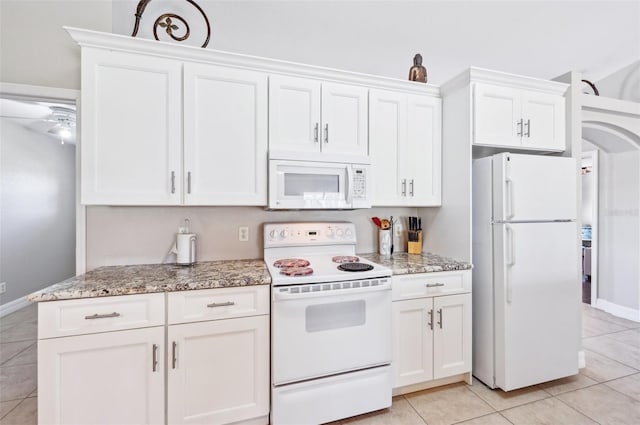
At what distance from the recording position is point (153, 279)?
174cm

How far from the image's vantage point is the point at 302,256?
2.37 metres

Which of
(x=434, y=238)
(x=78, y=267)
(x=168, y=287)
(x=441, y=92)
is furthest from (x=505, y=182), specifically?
(x=78, y=267)

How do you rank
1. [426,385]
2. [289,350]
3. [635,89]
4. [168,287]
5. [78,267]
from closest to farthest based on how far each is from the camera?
[168,287] → [289,350] → [78,267] → [426,385] → [635,89]

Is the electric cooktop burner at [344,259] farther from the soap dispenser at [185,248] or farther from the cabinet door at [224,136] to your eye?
the soap dispenser at [185,248]

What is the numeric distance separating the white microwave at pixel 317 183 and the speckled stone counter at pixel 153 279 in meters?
0.52

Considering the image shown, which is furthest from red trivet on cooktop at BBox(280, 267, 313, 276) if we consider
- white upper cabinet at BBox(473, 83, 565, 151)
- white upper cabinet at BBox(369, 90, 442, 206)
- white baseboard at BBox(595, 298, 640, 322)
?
white baseboard at BBox(595, 298, 640, 322)

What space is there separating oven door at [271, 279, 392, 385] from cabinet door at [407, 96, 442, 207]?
3.11 feet

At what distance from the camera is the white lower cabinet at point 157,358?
149 centimetres

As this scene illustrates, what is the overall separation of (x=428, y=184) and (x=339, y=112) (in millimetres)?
945

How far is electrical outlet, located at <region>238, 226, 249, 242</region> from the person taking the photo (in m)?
2.38

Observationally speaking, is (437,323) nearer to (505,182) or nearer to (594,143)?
(505,182)

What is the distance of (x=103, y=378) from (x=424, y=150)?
2.57 meters

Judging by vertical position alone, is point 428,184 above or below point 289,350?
above

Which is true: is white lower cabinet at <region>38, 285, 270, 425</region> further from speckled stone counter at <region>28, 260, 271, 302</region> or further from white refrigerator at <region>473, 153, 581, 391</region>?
white refrigerator at <region>473, 153, 581, 391</region>
